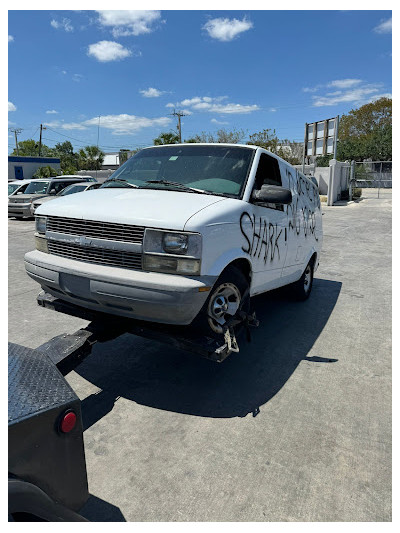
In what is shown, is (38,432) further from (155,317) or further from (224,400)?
(224,400)

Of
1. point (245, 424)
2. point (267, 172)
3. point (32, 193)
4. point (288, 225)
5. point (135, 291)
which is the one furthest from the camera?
point (32, 193)

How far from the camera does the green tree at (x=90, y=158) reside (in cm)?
6369

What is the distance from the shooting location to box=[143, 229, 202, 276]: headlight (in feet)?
9.15

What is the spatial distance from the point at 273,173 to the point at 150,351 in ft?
7.63

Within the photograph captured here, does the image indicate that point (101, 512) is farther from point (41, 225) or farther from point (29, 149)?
point (29, 149)

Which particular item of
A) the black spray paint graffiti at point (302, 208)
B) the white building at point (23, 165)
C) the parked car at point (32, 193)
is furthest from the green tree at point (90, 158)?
the black spray paint graffiti at point (302, 208)

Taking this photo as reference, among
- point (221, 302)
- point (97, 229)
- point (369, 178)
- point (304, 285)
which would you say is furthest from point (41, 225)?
point (369, 178)

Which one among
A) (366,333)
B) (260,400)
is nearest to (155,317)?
(260,400)

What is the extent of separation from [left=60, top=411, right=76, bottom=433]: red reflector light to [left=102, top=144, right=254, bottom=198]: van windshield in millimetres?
2271

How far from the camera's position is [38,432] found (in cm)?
160

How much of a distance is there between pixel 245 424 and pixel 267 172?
2483 mm

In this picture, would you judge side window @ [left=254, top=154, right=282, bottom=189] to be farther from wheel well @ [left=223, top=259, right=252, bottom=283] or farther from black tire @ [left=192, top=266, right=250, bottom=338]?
black tire @ [left=192, top=266, right=250, bottom=338]

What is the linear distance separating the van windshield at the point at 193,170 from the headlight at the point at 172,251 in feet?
2.80

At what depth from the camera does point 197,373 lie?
3.71 m
